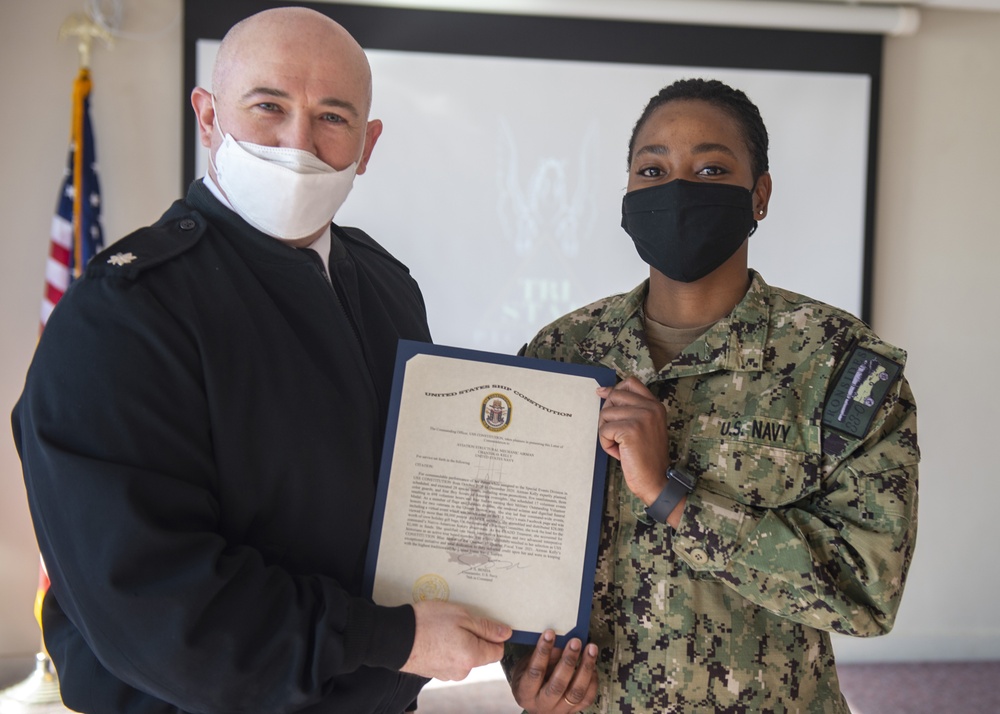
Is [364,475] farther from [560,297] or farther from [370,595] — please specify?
[560,297]

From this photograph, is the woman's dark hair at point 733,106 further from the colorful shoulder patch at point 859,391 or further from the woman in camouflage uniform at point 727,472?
the colorful shoulder patch at point 859,391

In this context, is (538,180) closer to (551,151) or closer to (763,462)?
(551,151)

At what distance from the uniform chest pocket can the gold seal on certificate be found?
0.46 m

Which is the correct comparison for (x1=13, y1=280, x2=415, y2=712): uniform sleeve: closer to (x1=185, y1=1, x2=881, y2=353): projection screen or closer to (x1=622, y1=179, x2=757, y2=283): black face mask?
(x1=622, y1=179, x2=757, y2=283): black face mask

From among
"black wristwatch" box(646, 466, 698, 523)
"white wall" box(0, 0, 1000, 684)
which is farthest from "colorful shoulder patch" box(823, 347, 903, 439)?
"white wall" box(0, 0, 1000, 684)

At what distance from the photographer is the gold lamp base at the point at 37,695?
326 centimetres

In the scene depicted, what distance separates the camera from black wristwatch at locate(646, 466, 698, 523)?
140 centimetres

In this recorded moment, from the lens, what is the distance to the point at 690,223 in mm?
1511

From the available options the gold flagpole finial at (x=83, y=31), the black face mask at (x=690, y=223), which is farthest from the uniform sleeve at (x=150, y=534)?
the gold flagpole finial at (x=83, y=31)

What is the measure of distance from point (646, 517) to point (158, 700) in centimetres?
81

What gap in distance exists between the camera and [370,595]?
4.50 ft

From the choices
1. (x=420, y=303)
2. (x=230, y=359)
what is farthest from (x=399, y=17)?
(x=230, y=359)

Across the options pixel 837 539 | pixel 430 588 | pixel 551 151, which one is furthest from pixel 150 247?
pixel 551 151

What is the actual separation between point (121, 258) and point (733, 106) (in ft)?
3.48
